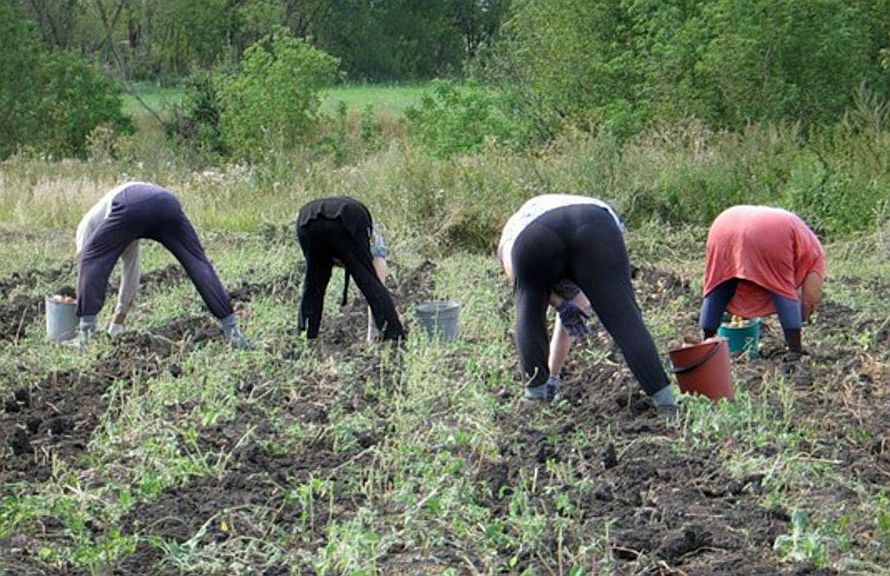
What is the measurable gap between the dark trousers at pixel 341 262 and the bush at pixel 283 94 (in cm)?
1516

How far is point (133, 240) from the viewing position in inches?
393

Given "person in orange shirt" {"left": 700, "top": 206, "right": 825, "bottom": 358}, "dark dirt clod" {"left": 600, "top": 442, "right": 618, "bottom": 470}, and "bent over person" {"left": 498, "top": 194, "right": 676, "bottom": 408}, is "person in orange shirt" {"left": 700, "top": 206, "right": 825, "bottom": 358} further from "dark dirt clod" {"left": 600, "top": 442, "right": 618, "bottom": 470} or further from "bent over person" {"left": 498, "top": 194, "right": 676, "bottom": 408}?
"dark dirt clod" {"left": 600, "top": 442, "right": 618, "bottom": 470}

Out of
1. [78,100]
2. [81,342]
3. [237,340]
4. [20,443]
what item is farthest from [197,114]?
[20,443]

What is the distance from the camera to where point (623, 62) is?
24984 millimetres

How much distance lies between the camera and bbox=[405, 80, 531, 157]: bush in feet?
88.5

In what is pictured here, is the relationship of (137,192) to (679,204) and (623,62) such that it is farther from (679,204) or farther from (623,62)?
(623,62)

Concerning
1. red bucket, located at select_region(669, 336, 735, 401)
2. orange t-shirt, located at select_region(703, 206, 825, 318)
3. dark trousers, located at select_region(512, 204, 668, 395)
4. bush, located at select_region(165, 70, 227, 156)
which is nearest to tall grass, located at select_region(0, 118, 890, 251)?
orange t-shirt, located at select_region(703, 206, 825, 318)

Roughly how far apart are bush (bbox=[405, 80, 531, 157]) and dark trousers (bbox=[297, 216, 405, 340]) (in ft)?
53.0

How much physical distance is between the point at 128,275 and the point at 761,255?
4.53 meters

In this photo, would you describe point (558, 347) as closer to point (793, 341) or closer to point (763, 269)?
point (763, 269)

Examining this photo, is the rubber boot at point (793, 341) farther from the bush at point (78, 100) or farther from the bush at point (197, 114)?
the bush at point (78, 100)

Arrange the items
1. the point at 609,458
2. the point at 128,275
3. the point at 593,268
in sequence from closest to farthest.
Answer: the point at 609,458 < the point at 593,268 < the point at 128,275

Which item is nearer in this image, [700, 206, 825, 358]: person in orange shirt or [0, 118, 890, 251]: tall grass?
[700, 206, 825, 358]: person in orange shirt

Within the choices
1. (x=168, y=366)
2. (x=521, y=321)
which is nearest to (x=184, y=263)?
(x=168, y=366)
